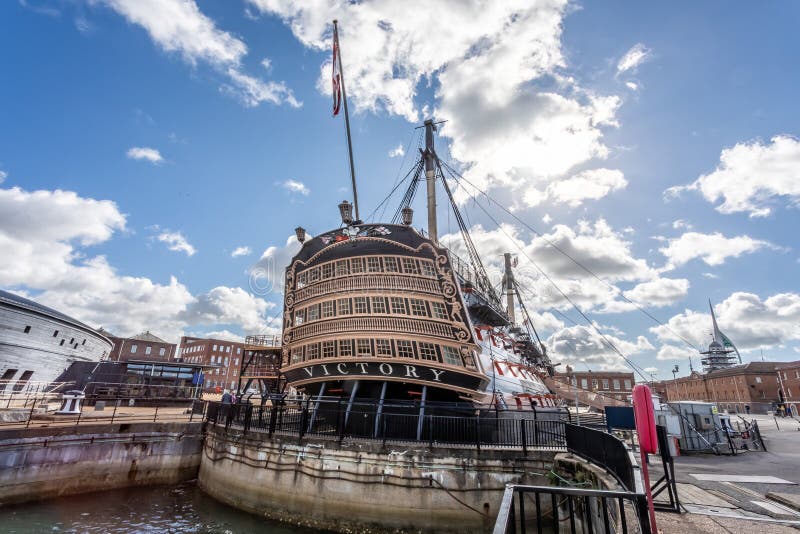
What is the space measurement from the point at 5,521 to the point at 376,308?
528 inches

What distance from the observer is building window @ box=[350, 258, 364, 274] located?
17.8m

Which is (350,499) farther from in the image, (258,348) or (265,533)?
(258,348)

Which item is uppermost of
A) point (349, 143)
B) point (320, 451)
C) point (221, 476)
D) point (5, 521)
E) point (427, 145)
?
point (427, 145)

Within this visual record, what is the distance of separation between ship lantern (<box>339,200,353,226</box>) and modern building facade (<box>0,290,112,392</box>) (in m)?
17.8

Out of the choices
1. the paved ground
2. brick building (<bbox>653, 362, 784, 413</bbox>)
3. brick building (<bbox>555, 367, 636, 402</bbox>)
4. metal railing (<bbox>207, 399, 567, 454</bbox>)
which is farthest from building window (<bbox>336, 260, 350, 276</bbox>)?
brick building (<bbox>555, 367, 636, 402</bbox>)

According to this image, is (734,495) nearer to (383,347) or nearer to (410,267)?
(383,347)

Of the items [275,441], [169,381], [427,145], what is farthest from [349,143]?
[169,381]

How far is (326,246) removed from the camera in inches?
740

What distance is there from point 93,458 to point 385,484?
40.0 feet

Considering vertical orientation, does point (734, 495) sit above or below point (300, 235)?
below

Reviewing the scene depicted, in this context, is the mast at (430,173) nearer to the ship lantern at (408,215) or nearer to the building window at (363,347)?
the ship lantern at (408,215)

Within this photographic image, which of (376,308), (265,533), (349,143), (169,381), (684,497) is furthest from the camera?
(169,381)

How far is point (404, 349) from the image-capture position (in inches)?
649

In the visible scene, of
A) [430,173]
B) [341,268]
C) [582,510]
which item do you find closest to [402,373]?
[341,268]
